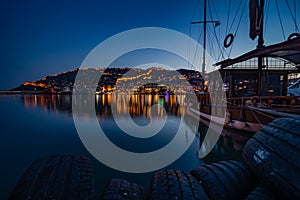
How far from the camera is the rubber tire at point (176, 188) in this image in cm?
147

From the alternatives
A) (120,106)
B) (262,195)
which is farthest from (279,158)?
(120,106)

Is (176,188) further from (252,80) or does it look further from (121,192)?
(252,80)

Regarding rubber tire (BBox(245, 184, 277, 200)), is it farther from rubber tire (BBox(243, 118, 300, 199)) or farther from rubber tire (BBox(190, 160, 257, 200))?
rubber tire (BBox(190, 160, 257, 200))

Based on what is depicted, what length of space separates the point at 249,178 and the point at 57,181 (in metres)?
2.07

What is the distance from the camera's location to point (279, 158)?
4.98 ft

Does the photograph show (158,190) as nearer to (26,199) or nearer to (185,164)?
(26,199)

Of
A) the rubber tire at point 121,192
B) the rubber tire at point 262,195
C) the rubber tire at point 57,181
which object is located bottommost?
the rubber tire at point 121,192

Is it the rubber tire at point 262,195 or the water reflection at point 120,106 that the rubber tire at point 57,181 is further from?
the water reflection at point 120,106

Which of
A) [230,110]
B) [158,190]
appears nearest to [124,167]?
[158,190]

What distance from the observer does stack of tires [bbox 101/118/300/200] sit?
1.41m

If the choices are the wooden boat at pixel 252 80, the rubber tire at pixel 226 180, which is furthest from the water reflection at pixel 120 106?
the rubber tire at pixel 226 180

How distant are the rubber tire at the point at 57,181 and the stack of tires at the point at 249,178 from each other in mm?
251

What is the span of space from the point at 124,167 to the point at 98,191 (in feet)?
4.66

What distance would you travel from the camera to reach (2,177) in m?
4.84
